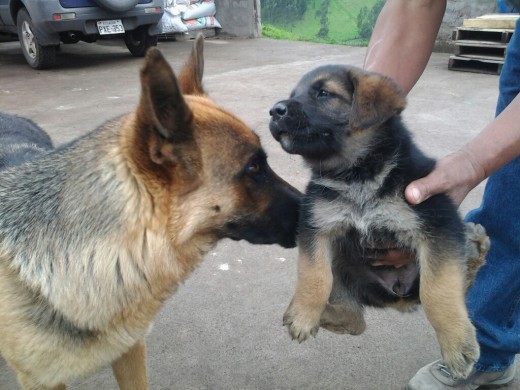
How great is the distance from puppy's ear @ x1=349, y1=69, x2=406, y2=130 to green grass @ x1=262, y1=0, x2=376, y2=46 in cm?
1001

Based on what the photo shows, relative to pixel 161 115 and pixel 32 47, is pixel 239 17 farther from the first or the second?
pixel 161 115

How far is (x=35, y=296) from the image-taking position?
1984mm

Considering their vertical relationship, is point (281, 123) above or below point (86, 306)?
above

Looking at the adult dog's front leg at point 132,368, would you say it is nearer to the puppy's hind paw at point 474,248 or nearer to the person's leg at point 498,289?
the person's leg at point 498,289

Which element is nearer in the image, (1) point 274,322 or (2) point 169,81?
(2) point 169,81

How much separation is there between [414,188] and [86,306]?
4.50 feet

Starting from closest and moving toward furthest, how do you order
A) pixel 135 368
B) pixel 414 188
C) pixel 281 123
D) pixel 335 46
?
1. pixel 414 188
2. pixel 281 123
3. pixel 135 368
4. pixel 335 46

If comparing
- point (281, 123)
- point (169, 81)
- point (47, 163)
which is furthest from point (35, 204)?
point (281, 123)

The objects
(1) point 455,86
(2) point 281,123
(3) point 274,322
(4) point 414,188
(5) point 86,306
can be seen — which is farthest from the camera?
(1) point 455,86

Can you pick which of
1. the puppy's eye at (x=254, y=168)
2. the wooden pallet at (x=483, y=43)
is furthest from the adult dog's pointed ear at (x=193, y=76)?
the wooden pallet at (x=483, y=43)

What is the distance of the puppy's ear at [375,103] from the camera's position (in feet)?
7.02

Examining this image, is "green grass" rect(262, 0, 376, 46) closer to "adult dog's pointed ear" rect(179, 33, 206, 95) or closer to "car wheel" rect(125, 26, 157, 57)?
"car wheel" rect(125, 26, 157, 57)

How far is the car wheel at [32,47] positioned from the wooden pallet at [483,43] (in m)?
7.68

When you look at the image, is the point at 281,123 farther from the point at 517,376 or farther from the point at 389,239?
the point at 517,376
